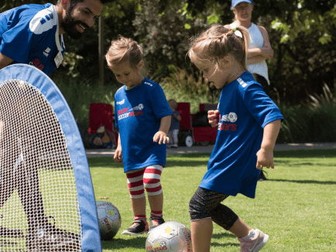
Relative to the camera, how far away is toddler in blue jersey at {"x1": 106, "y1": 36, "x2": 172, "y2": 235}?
6.46 m

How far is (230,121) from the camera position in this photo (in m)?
4.98

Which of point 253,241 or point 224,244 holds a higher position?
point 253,241

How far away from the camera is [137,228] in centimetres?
646

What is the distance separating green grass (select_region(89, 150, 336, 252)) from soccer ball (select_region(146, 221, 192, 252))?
0.29 metres

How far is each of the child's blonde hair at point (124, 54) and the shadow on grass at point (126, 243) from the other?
132 centimetres

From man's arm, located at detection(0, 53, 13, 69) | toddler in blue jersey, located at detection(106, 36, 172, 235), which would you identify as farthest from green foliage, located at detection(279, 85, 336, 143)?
man's arm, located at detection(0, 53, 13, 69)

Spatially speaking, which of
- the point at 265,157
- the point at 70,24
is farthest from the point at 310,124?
the point at 265,157

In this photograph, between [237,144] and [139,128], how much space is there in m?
1.76

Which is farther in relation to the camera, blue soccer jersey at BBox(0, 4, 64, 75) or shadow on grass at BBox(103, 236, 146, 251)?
shadow on grass at BBox(103, 236, 146, 251)

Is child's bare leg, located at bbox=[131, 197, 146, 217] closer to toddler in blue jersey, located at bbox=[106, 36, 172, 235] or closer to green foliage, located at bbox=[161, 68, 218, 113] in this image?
toddler in blue jersey, located at bbox=[106, 36, 172, 235]

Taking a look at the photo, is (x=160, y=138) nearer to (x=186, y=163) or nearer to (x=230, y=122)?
(x=230, y=122)

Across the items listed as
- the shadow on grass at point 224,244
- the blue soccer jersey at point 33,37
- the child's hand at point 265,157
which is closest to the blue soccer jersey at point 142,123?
the shadow on grass at point 224,244

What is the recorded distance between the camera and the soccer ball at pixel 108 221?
19.6 ft

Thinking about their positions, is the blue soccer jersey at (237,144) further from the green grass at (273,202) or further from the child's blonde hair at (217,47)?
the green grass at (273,202)
